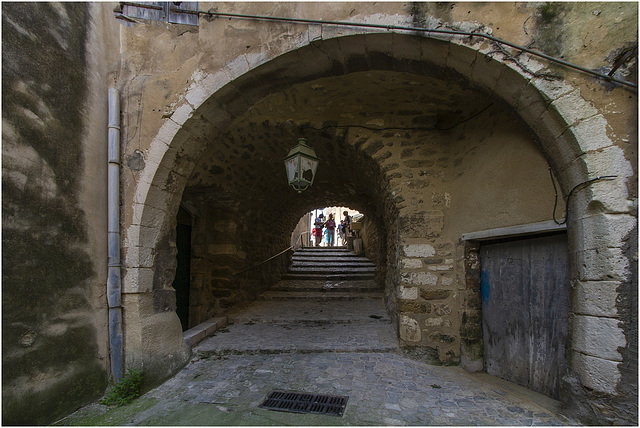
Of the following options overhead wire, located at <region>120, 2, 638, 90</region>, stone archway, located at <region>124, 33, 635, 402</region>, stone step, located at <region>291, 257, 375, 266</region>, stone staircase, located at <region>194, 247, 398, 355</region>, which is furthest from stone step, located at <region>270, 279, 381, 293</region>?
overhead wire, located at <region>120, 2, 638, 90</region>

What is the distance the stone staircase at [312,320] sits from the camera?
11.8 ft

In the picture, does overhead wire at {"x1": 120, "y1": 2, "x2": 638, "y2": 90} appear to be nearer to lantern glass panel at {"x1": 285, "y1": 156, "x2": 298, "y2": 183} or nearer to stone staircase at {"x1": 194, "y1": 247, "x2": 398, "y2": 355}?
lantern glass panel at {"x1": 285, "y1": 156, "x2": 298, "y2": 183}

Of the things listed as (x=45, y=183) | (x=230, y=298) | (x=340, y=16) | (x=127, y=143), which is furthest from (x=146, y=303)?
(x=340, y=16)

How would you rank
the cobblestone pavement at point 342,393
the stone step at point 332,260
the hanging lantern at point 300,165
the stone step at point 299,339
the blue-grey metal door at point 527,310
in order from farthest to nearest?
the stone step at point 332,260 → the stone step at point 299,339 → the hanging lantern at point 300,165 → the blue-grey metal door at point 527,310 → the cobblestone pavement at point 342,393

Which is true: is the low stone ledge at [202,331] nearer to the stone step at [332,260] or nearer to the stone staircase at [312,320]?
the stone staircase at [312,320]

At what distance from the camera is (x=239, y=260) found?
5.26 meters

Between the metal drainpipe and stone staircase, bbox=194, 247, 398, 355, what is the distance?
3.32 feet

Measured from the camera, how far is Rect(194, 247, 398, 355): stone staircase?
3590 mm

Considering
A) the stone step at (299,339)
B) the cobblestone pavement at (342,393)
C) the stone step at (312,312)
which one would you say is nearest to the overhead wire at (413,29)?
the cobblestone pavement at (342,393)

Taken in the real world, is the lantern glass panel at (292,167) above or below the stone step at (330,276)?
above

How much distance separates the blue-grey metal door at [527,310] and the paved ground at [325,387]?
19 centimetres

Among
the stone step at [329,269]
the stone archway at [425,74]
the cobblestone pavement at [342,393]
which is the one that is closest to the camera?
the stone archway at [425,74]

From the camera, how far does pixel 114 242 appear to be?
2619 millimetres

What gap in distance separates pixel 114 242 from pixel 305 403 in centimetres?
215
